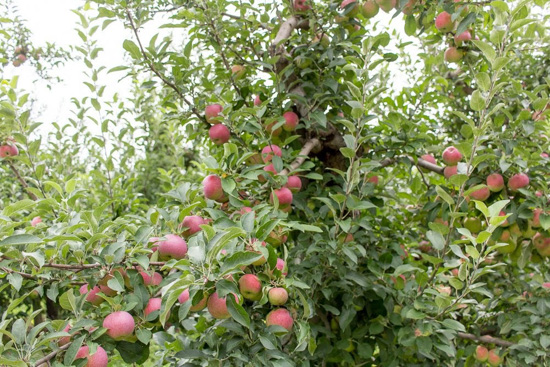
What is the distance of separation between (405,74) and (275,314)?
7.43 ft

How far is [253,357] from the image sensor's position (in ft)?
3.92

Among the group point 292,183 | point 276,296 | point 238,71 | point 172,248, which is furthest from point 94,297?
point 238,71

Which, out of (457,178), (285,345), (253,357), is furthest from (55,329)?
(457,178)

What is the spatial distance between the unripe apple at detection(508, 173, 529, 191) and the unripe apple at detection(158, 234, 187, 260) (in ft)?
4.09

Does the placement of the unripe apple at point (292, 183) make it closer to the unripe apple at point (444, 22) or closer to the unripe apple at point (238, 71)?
the unripe apple at point (238, 71)

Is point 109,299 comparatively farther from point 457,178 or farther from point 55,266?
point 457,178

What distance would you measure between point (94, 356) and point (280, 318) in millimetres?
456

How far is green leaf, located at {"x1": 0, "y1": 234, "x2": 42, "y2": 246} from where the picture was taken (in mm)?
1032

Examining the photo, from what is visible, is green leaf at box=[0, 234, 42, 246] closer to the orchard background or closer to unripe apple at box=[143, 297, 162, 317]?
the orchard background

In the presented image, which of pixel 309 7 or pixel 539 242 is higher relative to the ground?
pixel 309 7

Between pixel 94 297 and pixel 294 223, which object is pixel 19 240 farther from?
pixel 294 223

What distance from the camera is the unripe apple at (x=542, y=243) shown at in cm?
193

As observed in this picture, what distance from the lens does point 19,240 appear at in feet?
3.43

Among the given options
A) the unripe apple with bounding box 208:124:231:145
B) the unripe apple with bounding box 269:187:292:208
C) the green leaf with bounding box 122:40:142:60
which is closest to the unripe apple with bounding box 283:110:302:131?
the unripe apple with bounding box 208:124:231:145
